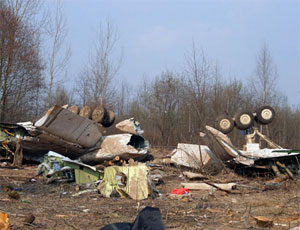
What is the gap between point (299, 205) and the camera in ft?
22.5

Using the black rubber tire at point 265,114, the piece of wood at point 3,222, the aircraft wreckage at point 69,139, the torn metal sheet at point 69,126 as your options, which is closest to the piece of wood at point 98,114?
the aircraft wreckage at point 69,139

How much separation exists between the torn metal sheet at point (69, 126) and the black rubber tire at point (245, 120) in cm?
530

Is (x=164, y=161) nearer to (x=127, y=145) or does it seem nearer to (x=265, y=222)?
(x=127, y=145)

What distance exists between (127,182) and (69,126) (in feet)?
13.6

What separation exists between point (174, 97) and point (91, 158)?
12802mm

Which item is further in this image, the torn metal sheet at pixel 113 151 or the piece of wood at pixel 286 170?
the torn metal sheet at pixel 113 151

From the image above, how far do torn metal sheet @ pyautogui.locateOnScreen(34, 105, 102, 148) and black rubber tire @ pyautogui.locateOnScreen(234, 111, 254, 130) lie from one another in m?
5.30

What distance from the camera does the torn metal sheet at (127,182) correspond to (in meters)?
7.82

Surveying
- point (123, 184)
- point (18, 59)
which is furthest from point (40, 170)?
point (18, 59)

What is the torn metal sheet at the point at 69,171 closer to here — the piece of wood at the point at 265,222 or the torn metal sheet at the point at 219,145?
the torn metal sheet at the point at 219,145

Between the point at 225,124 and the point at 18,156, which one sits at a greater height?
the point at 225,124

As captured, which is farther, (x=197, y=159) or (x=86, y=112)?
(x=86, y=112)

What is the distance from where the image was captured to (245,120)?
12945 mm

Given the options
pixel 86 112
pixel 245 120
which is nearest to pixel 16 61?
pixel 86 112
